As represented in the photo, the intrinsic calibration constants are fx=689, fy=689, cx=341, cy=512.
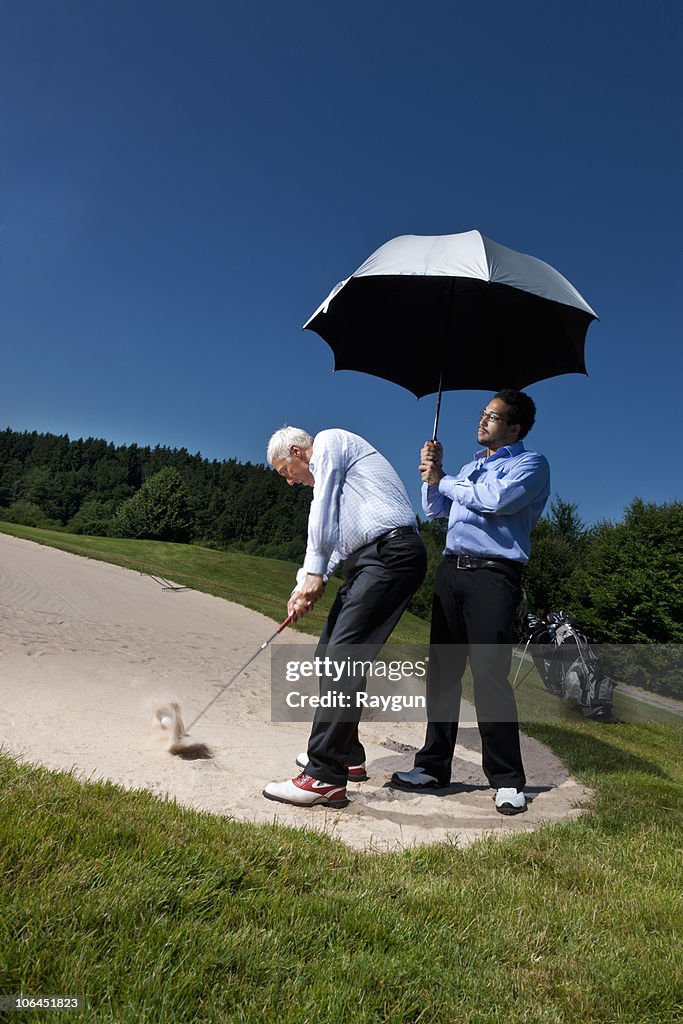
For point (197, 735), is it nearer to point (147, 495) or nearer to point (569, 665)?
point (569, 665)

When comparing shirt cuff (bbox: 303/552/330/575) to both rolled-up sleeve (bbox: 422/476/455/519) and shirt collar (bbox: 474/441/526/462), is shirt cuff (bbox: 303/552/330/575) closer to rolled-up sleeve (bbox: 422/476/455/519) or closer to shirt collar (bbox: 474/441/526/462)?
rolled-up sleeve (bbox: 422/476/455/519)

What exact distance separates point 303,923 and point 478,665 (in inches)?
83.5

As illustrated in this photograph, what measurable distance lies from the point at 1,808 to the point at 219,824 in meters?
0.86

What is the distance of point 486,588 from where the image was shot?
162 inches

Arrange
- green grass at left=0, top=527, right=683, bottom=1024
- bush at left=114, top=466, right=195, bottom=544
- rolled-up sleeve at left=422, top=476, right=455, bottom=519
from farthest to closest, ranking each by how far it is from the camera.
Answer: bush at left=114, top=466, right=195, bottom=544
rolled-up sleeve at left=422, top=476, right=455, bottom=519
green grass at left=0, top=527, right=683, bottom=1024

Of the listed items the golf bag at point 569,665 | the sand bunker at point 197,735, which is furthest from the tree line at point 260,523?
the sand bunker at point 197,735

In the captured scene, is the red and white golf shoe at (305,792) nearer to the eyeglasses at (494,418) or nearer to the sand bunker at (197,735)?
the sand bunker at (197,735)

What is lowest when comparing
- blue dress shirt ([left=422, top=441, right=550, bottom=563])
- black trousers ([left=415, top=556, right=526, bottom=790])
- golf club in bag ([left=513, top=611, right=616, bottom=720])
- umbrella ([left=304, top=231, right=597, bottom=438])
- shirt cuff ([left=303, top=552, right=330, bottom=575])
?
golf club in bag ([left=513, top=611, right=616, bottom=720])

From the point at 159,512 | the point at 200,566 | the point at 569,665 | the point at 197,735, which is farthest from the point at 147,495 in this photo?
the point at 197,735

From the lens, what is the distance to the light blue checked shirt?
3.91m

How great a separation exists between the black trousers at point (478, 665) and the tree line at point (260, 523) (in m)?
15.2

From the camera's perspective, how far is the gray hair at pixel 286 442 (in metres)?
4.18

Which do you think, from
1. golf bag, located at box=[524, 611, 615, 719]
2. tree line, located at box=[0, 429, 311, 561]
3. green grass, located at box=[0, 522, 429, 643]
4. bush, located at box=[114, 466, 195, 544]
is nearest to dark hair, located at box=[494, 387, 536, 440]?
golf bag, located at box=[524, 611, 615, 719]

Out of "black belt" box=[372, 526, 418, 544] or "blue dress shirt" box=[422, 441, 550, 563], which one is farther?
"blue dress shirt" box=[422, 441, 550, 563]
